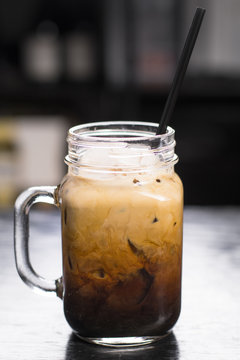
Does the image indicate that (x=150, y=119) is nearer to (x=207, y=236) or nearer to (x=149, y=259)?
(x=207, y=236)

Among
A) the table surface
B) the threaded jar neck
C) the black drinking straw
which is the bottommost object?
the table surface

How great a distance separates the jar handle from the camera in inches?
32.0

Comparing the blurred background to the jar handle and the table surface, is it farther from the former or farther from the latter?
the jar handle

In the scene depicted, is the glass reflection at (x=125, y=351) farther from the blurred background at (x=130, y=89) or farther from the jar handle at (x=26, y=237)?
the blurred background at (x=130, y=89)

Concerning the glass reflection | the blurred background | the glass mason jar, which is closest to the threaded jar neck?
the glass mason jar

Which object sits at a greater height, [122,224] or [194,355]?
[122,224]

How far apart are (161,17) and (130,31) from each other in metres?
0.15

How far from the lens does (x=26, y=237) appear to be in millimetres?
827

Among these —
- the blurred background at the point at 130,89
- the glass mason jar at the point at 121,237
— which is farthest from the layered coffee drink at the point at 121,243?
the blurred background at the point at 130,89

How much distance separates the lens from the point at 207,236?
1.13 meters

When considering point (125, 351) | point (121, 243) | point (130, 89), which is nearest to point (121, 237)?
point (121, 243)

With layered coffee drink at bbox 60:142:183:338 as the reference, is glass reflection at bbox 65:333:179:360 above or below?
below

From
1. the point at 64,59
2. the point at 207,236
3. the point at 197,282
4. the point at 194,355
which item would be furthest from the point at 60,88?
the point at 194,355

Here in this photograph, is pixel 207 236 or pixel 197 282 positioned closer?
pixel 197 282
